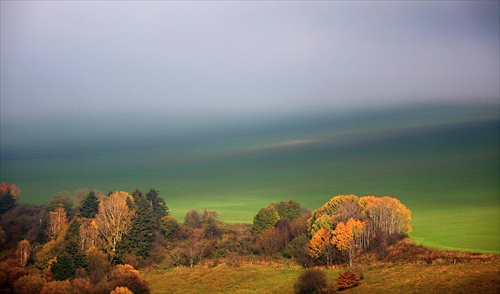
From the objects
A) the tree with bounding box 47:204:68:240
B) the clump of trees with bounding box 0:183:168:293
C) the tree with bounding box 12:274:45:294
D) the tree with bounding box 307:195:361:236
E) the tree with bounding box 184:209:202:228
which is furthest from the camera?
the tree with bounding box 184:209:202:228

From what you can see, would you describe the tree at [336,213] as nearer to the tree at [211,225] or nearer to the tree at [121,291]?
the tree at [211,225]

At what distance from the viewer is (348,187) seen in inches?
4176

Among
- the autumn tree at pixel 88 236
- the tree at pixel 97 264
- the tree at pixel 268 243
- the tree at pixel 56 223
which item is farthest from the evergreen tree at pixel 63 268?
the tree at pixel 268 243

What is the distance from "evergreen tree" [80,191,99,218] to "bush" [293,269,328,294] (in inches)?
1522

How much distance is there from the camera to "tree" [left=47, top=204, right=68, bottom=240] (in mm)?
66875

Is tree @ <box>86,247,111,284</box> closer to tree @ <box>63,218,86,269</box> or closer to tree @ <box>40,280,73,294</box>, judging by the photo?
tree @ <box>63,218,86,269</box>

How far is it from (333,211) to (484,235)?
16085mm

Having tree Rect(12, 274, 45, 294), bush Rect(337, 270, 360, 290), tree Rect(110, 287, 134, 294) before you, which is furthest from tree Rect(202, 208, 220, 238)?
bush Rect(337, 270, 360, 290)

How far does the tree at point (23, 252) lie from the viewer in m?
57.4

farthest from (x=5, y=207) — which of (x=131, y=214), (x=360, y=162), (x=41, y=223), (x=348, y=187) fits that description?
(x=360, y=162)

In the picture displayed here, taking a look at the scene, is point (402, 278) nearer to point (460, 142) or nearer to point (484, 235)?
point (484, 235)

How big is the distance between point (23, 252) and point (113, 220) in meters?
11.2

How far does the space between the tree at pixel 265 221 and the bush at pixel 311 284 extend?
22744 mm

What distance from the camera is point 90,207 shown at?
245 feet
